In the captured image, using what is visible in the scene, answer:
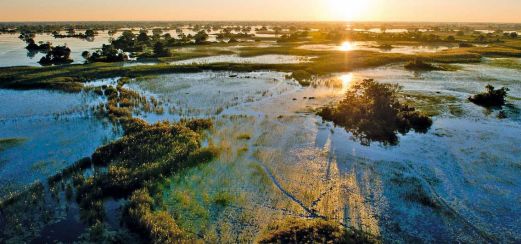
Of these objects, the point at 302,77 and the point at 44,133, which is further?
the point at 302,77

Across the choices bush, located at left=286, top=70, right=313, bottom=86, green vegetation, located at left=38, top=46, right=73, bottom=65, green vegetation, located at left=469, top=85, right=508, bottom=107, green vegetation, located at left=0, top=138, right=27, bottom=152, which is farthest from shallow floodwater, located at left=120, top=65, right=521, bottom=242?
green vegetation, located at left=38, top=46, right=73, bottom=65

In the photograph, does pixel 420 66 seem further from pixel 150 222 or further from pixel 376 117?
pixel 150 222

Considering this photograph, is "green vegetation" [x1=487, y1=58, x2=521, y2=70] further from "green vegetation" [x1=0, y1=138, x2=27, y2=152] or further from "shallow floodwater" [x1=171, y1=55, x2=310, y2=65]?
"green vegetation" [x1=0, y1=138, x2=27, y2=152]

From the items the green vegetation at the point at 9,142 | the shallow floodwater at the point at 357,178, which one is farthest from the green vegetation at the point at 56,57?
the green vegetation at the point at 9,142

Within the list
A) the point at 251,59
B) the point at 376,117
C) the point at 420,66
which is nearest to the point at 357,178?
the point at 376,117

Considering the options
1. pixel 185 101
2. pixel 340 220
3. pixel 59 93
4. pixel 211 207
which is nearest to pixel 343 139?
pixel 340 220

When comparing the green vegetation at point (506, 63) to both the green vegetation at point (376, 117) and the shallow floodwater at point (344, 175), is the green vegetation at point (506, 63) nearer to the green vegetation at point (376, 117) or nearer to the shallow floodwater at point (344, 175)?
the shallow floodwater at point (344, 175)
